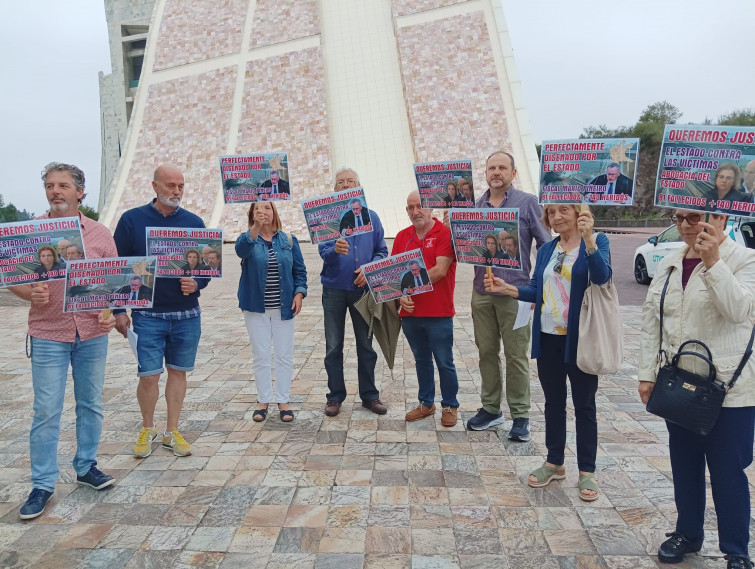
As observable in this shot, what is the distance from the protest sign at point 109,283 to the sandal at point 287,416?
156cm

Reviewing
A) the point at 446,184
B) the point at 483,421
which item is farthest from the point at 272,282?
the point at 483,421

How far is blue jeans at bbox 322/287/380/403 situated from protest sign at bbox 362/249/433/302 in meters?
0.44

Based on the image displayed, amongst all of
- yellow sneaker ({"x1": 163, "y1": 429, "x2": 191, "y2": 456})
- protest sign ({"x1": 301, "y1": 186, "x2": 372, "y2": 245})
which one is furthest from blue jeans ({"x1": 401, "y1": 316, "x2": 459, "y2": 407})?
yellow sneaker ({"x1": 163, "y1": 429, "x2": 191, "y2": 456})

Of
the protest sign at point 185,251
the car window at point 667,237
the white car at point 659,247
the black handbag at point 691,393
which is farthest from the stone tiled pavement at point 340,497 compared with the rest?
the car window at point 667,237

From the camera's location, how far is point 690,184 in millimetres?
2373

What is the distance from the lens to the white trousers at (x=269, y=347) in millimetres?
4328

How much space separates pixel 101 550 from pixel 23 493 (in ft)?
3.21

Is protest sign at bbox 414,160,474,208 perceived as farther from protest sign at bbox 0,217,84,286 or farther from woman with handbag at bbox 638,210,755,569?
protest sign at bbox 0,217,84,286

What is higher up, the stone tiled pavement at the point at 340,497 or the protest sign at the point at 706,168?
the protest sign at the point at 706,168

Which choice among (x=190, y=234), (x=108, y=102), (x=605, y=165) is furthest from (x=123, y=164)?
(x=605, y=165)

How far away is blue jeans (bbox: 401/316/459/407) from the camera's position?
4242 millimetres

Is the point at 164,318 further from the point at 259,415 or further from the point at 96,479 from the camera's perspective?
the point at 259,415

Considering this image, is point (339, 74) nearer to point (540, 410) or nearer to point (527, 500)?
point (540, 410)

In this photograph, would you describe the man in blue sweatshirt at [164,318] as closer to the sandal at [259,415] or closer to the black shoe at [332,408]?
the sandal at [259,415]
